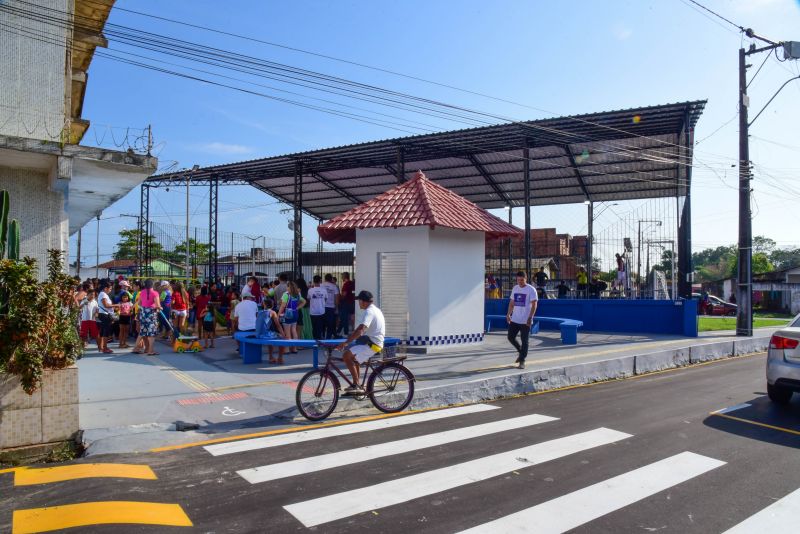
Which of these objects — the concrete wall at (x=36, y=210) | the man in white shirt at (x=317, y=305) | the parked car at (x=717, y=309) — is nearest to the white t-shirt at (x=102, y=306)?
the concrete wall at (x=36, y=210)

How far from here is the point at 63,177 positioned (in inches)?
363

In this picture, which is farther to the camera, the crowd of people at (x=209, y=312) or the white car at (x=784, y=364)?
the crowd of people at (x=209, y=312)

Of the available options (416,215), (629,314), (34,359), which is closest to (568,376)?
(416,215)

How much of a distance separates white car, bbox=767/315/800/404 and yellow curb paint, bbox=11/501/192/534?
26.5ft

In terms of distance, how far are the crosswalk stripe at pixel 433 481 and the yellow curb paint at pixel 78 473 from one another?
185 cm

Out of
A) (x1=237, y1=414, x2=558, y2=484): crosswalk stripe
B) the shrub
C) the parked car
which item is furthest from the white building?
the parked car

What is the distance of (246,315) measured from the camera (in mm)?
12492

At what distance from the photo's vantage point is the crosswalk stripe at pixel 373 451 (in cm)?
552

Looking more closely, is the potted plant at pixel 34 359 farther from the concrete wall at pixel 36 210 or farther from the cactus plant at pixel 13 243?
the concrete wall at pixel 36 210

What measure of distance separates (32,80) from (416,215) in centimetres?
783

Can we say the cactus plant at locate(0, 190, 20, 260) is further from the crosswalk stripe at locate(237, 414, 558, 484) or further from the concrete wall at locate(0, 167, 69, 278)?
the crosswalk stripe at locate(237, 414, 558, 484)

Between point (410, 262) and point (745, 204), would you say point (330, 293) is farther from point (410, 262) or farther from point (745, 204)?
point (745, 204)

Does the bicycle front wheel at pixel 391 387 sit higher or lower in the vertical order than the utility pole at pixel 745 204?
lower

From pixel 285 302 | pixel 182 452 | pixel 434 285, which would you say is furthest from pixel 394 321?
pixel 182 452
